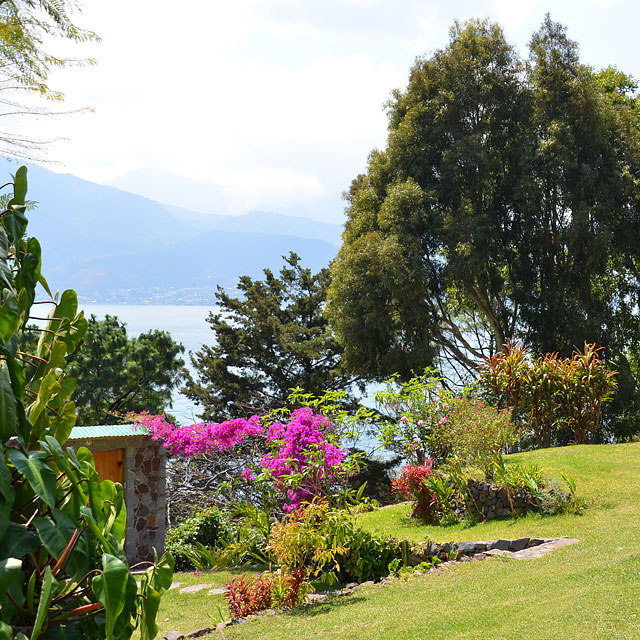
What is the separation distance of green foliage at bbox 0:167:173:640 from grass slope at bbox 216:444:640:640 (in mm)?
2949

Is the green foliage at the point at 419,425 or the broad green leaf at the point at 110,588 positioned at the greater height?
the green foliage at the point at 419,425

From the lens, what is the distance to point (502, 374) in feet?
40.8

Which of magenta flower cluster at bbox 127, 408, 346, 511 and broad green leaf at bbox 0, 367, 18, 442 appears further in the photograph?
magenta flower cluster at bbox 127, 408, 346, 511

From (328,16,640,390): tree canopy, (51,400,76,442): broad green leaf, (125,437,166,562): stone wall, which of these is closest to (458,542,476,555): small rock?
(125,437,166,562): stone wall

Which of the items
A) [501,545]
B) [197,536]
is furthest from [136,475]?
[501,545]

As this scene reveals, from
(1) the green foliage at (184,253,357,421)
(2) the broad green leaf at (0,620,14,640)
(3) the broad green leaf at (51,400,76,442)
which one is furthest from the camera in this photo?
(1) the green foliage at (184,253,357,421)

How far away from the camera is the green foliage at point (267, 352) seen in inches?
806

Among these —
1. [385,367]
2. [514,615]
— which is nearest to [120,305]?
[385,367]

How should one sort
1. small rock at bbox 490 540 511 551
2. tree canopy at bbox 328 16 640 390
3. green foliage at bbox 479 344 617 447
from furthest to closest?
tree canopy at bbox 328 16 640 390, green foliage at bbox 479 344 617 447, small rock at bbox 490 540 511 551

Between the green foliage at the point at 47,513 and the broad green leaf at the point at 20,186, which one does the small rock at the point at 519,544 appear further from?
the broad green leaf at the point at 20,186

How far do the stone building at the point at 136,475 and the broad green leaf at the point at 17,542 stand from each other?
8363mm

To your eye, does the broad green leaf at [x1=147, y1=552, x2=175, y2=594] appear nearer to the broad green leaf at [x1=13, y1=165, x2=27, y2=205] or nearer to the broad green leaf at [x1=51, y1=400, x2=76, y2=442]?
the broad green leaf at [x1=51, y1=400, x2=76, y2=442]

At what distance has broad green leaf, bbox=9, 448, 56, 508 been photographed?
6.14 ft

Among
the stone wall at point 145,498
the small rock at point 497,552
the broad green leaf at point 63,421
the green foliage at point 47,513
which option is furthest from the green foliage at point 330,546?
the broad green leaf at point 63,421
